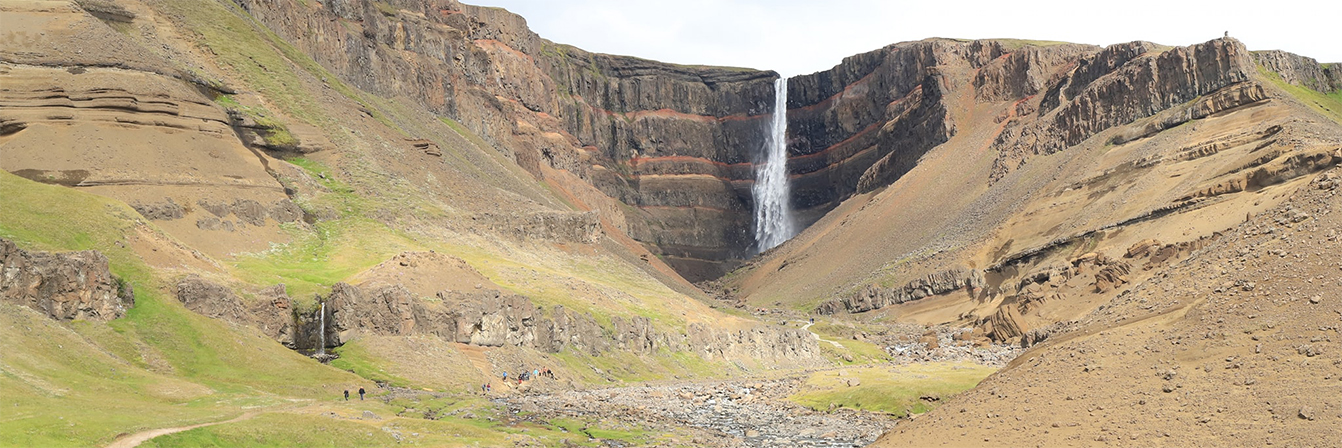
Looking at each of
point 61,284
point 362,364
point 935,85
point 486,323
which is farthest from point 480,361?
point 935,85

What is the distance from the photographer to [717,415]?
166 feet

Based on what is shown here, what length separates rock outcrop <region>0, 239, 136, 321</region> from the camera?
152ft

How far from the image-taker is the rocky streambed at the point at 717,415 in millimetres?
41938

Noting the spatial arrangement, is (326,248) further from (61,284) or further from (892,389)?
(892,389)

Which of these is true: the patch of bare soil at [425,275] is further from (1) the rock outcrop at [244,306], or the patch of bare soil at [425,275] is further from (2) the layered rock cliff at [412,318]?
(1) the rock outcrop at [244,306]

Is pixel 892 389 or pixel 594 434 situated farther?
pixel 892 389

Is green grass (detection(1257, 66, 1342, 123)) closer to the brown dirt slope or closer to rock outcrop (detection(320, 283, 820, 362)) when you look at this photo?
rock outcrop (detection(320, 283, 820, 362))

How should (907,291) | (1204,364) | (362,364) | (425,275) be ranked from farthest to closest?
(907,291) < (425,275) < (362,364) < (1204,364)

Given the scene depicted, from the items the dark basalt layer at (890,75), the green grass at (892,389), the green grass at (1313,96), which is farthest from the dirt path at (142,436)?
the green grass at (1313,96)

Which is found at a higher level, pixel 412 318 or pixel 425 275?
pixel 425 275

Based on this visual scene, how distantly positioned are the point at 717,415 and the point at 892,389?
29.7ft

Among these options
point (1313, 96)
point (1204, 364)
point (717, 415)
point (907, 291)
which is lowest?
point (907, 291)

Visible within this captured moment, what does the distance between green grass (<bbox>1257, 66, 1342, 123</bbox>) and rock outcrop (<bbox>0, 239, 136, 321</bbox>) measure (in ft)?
385

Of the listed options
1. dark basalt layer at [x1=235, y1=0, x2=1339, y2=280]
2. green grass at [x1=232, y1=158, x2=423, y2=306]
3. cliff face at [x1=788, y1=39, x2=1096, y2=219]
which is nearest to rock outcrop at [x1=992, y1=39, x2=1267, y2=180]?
dark basalt layer at [x1=235, y1=0, x2=1339, y2=280]
